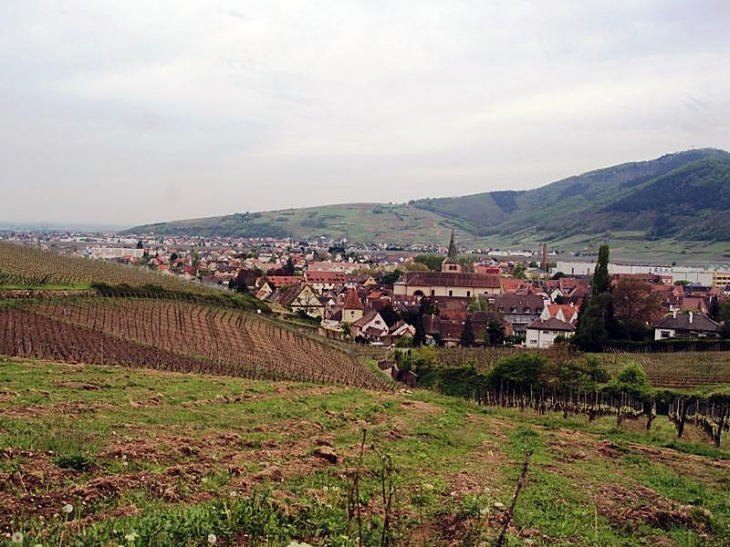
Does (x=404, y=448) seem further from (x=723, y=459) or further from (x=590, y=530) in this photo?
(x=723, y=459)

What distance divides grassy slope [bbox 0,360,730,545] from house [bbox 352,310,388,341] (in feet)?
150

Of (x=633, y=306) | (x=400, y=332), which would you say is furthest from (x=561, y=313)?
(x=400, y=332)

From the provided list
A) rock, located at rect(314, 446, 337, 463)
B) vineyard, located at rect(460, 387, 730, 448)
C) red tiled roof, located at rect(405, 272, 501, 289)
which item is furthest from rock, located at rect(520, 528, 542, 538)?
red tiled roof, located at rect(405, 272, 501, 289)

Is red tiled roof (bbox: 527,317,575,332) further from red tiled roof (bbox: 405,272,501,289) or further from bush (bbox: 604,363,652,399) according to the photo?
red tiled roof (bbox: 405,272,501,289)

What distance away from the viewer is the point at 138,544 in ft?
18.2

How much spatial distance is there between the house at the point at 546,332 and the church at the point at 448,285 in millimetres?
35112

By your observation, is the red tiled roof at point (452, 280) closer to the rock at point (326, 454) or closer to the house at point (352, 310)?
the house at point (352, 310)

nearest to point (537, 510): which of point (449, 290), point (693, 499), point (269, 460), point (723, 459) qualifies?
point (693, 499)

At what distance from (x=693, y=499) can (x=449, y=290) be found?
88.7 m

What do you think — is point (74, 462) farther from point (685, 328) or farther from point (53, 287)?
point (685, 328)

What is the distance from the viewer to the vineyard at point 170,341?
2795cm

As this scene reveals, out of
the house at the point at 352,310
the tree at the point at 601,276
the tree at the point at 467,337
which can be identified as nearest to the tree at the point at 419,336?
the tree at the point at 467,337

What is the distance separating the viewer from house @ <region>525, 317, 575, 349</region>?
6109cm

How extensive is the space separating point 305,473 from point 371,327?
185ft
